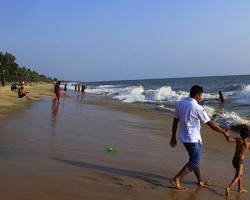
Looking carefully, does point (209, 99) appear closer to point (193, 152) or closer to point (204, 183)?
point (204, 183)

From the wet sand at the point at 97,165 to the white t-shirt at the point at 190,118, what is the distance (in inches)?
32.8

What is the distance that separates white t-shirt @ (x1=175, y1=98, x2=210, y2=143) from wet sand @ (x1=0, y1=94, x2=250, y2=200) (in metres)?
0.83

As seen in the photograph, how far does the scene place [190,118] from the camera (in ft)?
23.1

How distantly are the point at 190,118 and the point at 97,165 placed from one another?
2.27m

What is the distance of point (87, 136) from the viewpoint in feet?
40.3

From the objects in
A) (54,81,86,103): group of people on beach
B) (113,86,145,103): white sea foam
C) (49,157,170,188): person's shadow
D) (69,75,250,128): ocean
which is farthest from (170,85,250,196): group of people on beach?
(113,86,145,103): white sea foam

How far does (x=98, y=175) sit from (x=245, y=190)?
2362 millimetres

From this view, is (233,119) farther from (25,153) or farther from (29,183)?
(29,183)

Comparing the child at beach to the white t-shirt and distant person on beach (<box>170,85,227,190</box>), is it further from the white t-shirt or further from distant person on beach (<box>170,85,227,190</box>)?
the white t-shirt

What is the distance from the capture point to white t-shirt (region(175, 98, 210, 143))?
276 inches

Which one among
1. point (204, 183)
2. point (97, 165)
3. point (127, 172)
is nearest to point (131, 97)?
point (97, 165)

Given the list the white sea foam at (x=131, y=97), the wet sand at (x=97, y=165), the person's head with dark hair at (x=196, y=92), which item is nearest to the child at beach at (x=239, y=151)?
the wet sand at (x=97, y=165)

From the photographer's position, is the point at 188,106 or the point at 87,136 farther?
the point at 87,136

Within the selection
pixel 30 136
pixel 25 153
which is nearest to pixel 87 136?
pixel 30 136
